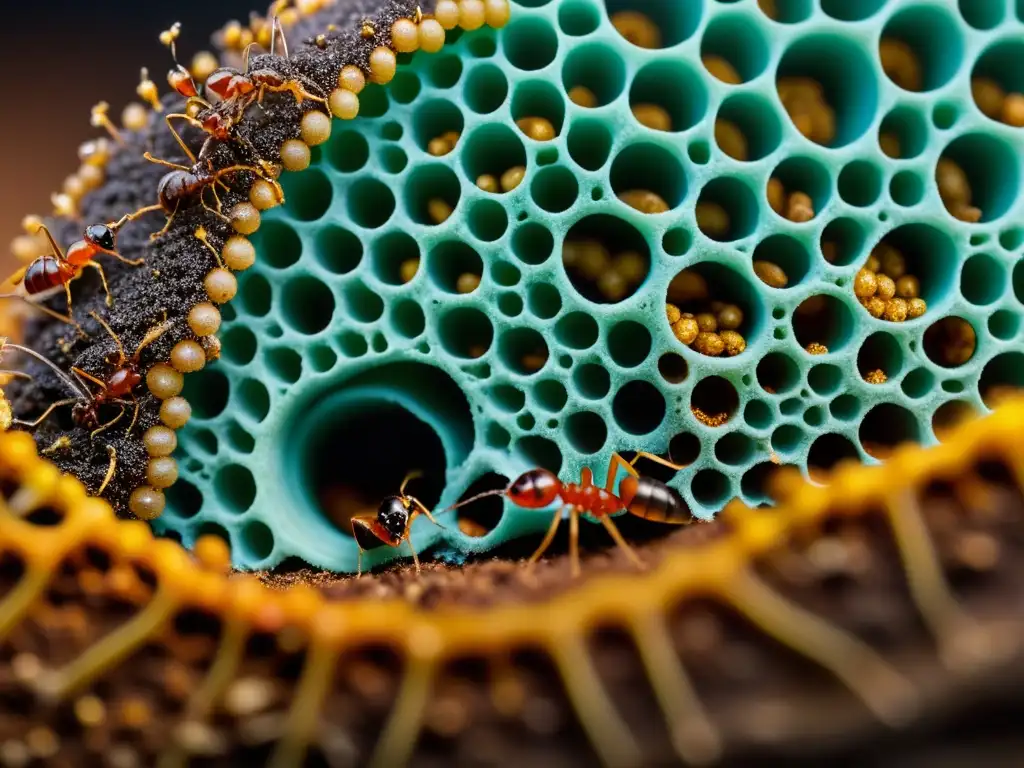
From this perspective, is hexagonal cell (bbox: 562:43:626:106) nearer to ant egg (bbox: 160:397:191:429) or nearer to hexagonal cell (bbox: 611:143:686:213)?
hexagonal cell (bbox: 611:143:686:213)

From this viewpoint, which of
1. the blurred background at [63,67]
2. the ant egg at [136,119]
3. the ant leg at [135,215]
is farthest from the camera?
the blurred background at [63,67]

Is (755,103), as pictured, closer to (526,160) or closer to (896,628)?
(526,160)

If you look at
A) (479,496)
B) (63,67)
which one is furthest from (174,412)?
(63,67)

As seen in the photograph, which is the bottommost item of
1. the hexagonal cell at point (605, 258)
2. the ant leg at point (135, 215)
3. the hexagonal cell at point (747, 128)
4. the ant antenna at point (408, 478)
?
the ant antenna at point (408, 478)

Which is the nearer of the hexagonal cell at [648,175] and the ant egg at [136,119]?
the hexagonal cell at [648,175]

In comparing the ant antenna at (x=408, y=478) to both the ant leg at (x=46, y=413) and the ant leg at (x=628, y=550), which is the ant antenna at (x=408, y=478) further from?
the ant leg at (x=46, y=413)

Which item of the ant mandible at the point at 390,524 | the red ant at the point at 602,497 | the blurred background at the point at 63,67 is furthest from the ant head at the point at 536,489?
the blurred background at the point at 63,67

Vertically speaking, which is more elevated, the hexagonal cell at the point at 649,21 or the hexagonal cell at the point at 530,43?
the hexagonal cell at the point at 530,43

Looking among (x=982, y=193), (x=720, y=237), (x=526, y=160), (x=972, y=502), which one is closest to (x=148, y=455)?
(x=526, y=160)
